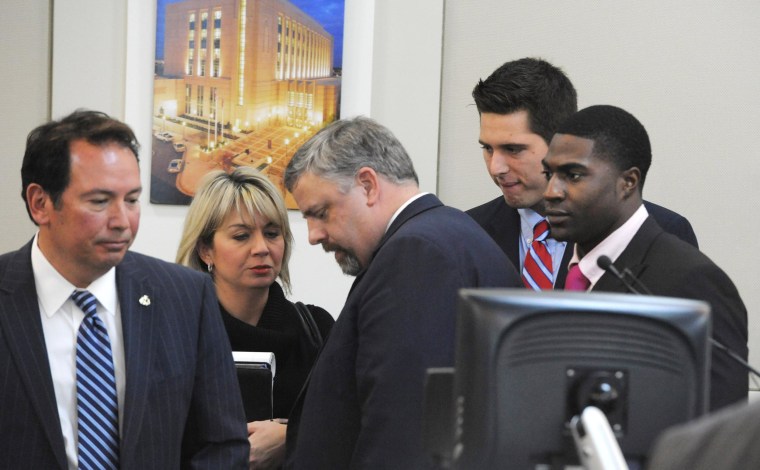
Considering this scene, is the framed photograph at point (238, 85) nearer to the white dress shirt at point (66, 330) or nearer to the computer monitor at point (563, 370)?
the white dress shirt at point (66, 330)

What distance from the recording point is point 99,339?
238cm

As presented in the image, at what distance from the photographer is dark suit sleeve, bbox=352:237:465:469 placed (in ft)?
7.83

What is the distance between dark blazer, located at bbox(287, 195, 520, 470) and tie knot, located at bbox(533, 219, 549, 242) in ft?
2.29

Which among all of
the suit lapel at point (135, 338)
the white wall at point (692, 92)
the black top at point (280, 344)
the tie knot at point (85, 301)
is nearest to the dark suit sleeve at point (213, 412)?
the suit lapel at point (135, 338)

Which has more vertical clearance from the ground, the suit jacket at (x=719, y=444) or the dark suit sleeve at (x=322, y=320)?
the suit jacket at (x=719, y=444)

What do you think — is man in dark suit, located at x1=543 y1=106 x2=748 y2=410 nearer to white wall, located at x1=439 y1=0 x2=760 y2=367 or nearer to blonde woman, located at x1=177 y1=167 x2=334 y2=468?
blonde woman, located at x1=177 y1=167 x2=334 y2=468

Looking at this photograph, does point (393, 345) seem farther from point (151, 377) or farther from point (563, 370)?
point (563, 370)

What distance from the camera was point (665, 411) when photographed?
4.59ft

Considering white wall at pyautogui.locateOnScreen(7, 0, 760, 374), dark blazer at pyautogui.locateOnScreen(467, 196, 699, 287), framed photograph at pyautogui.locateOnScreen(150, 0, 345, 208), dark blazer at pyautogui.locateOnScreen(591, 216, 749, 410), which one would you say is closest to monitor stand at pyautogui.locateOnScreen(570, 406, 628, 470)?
dark blazer at pyautogui.locateOnScreen(591, 216, 749, 410)

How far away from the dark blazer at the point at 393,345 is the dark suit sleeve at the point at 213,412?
0.17 m

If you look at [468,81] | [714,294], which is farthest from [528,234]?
[468,81]

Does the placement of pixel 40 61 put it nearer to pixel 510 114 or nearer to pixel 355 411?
pixel 510 114

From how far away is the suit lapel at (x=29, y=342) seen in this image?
2.28 m

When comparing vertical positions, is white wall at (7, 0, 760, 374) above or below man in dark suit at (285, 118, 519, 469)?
above
